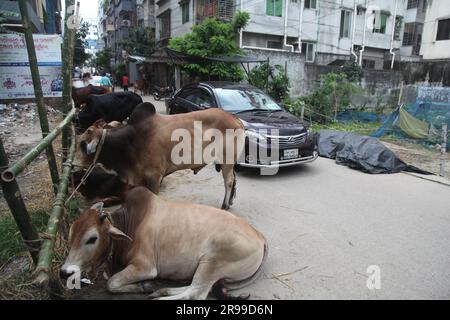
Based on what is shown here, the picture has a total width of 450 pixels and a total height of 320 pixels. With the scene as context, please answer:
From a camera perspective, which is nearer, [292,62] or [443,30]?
[292,62]

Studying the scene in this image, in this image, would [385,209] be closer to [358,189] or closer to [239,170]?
[358,189]

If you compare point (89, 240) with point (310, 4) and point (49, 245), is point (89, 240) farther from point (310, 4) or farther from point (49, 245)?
point (310, 4)

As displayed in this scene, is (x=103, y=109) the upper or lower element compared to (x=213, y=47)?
lower

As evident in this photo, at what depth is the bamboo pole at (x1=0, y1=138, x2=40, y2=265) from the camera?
2.13 m

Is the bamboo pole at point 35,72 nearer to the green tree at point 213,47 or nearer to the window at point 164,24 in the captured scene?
the green tree at point 213,47

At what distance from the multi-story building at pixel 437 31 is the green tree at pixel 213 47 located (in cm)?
1582

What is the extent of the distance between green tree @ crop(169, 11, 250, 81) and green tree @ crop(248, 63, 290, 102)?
79 cm

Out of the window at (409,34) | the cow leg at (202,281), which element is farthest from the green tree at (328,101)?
the window at (409,34)

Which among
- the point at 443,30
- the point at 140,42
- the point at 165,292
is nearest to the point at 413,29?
the point at 443,30

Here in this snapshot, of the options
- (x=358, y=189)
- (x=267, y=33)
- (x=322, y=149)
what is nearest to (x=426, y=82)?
(x=267, y=33)

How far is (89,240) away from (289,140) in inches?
174

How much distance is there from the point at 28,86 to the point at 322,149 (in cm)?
964

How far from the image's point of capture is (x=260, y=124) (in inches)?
245
